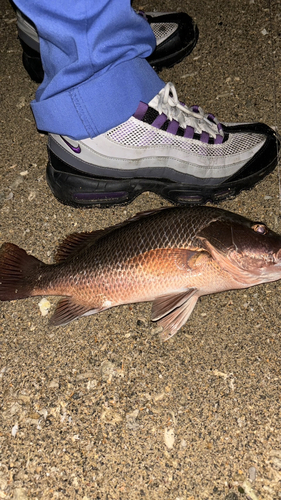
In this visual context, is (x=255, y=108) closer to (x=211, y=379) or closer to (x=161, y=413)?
(x=211, y=379)

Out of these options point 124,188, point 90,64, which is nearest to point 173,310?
point 124,188

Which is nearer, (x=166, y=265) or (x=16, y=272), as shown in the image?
(x=166, y=265)

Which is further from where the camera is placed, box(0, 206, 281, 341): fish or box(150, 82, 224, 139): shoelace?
box(150, 82, 224, 139): shoelace

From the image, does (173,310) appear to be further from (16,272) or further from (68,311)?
(16,272)

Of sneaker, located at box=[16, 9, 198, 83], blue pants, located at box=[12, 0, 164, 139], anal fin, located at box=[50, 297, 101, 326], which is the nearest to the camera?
blue pants, located at box=[12, 0, 164, 139]

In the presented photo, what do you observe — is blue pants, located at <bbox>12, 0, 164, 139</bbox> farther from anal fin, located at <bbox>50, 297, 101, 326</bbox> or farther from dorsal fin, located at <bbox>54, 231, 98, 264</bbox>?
anal fin, located at <bbox>50, 297, 101, 326</bbox>

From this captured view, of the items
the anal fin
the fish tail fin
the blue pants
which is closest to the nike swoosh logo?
the blue pants
